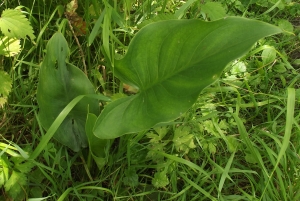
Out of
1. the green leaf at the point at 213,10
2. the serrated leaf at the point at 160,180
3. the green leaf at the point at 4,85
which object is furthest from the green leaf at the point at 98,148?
the green leaf at the point at 213,10

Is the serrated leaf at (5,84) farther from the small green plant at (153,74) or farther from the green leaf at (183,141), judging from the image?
the green leaf at (183,141)

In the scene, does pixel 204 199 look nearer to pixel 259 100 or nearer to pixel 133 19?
pixel 259 100

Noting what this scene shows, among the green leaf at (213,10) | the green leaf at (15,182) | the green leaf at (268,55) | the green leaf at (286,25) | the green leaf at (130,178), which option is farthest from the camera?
the green leaf at (286,25)

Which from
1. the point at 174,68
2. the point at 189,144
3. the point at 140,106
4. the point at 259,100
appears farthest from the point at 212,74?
the point at 259,100

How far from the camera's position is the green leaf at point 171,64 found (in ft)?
2.27

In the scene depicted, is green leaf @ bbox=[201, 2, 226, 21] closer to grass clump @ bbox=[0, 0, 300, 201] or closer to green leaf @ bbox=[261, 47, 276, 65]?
grass clump @ bbox=[0, 0, 300, 201]

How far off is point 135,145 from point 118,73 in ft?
0.83

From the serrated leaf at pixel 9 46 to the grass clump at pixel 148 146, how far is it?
0.15ft

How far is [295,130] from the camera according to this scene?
1.11m

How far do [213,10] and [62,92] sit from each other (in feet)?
1.91

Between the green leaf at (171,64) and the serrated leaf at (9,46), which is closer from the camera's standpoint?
the green leaf at (171,64)

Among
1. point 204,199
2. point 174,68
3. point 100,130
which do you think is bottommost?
point 204,199


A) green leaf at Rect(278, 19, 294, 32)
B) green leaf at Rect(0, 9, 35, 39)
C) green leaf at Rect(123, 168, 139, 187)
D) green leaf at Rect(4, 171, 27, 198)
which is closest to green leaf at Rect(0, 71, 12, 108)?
green leaf at Rect(0, 9, 35, 39)

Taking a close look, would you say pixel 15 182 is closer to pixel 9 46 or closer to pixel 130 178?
pixel 130 178
